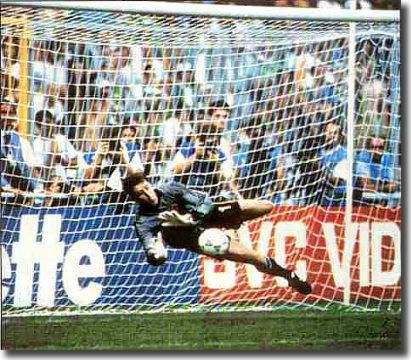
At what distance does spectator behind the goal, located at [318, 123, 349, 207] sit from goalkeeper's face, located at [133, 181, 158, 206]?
2.99 ft

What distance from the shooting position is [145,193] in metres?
4.24

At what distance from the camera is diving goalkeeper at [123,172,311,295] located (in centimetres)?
424

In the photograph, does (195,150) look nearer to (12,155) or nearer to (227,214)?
(227,214)

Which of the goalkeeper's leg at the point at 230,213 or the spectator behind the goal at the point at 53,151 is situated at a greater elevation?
the spectator behind the goal at the point at 53,151

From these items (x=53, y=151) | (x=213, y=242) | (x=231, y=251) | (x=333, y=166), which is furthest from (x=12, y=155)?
(x=333, y=166)

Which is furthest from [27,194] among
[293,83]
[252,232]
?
[293,83]

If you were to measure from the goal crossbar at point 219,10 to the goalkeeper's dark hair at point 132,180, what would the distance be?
0.84 meters

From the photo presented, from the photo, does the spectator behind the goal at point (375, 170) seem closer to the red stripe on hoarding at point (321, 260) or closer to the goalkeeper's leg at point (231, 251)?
the red stripe on hoarding at point (321, 260)

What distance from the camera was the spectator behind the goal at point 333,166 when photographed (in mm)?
4359

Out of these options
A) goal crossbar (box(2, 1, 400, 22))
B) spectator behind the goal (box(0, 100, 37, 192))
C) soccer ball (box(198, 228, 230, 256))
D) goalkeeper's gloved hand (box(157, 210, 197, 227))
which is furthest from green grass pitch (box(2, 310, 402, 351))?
goal crossbar (box(2, 1, 400, 22))

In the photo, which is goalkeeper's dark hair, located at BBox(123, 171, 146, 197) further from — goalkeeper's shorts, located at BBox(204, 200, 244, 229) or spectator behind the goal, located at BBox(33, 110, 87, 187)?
goalkeeper's shorts, located at BBox(204, 200, 244, 229)

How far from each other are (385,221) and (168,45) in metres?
1.50

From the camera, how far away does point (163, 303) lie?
4289 millimetres

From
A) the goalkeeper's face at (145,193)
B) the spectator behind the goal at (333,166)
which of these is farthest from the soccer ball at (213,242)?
the spectator behind the goal at (333,166)
